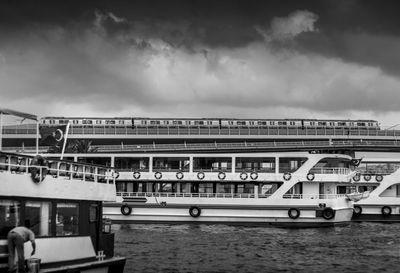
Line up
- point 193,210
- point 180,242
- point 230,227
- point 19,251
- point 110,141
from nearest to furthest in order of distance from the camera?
1. point 19,251
2. point 180,242
3. point 230,227
4. point 193,210
5. point 110,141

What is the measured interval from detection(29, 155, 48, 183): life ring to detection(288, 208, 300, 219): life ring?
32.3 meters

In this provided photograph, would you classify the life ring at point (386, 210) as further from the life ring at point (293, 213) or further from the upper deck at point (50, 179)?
the upper deck at point (50, 179)

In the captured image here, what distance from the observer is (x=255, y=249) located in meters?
34.2

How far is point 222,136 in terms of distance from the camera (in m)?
104

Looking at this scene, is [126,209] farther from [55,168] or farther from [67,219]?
[55,168]

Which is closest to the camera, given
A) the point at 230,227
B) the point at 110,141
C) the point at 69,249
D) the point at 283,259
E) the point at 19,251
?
the point at 19,251

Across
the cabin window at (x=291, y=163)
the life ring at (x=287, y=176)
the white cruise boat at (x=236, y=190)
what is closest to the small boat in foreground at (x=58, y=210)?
the white cruise boat at (x=236, y=190)

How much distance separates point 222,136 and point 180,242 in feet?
223

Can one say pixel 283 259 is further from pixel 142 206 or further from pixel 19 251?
pixel 142 206

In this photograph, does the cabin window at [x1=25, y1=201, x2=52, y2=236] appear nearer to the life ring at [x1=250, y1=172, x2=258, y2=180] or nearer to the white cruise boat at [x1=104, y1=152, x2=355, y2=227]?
the white cruise boat at [x1=104, y1=152, x2=355, y2=227]

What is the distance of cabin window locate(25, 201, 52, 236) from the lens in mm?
18138

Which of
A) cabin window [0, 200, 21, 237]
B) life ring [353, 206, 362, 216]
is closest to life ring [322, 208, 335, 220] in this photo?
life ring [353, 206, 362, 216]

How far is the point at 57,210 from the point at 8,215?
1.94m

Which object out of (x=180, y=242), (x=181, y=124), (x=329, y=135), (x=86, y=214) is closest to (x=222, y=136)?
(x=181, y=124)
